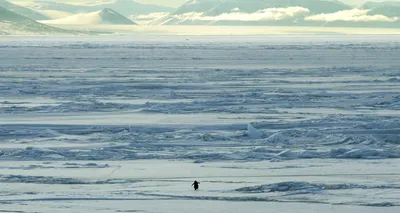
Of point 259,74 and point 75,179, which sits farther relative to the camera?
point 259,74

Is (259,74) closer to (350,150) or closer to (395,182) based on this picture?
(350,150)

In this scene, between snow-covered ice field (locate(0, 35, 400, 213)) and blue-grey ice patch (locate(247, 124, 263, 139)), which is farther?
blue-grey ice patch (locate(247, 124, 263, 139))

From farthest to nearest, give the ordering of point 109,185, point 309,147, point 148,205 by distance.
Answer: point 309,147, point 109,185, point 148,205

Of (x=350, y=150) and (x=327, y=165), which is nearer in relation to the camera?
(x=327, y=165)

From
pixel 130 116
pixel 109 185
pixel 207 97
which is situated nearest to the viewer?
pixel 109 185

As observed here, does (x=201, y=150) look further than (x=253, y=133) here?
No

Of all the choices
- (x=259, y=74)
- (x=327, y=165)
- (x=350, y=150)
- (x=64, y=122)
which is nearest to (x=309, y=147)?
(x=350, y=150)

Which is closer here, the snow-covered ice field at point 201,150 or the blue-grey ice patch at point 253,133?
the snow-covered ice field at point 201,150

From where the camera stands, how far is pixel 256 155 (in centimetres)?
1006

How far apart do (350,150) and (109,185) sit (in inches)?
136

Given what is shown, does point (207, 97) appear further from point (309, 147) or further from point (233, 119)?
point (309, 147)

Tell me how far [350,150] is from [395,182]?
2.12 m

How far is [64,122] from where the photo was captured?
13625 mm

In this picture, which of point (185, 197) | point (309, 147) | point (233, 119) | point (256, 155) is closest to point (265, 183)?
point (185, 197)
